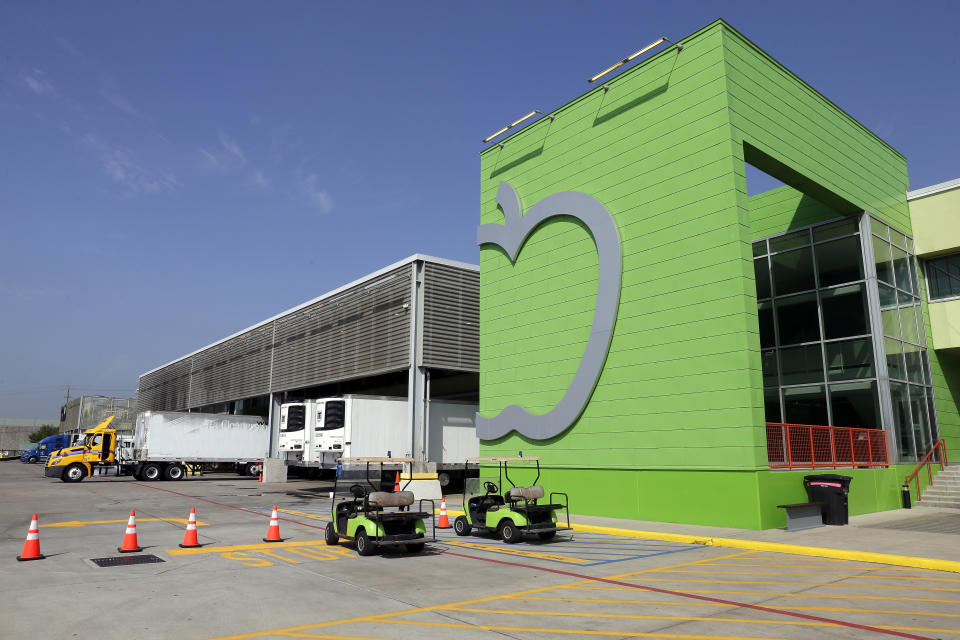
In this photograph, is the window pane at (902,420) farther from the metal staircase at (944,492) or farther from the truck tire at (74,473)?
the truck tire at (74,473)

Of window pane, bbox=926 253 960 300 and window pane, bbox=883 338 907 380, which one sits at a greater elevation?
window pane, bbox=926 253 960 300

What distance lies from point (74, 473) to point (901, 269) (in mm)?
40064

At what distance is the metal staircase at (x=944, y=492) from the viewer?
1873 cm

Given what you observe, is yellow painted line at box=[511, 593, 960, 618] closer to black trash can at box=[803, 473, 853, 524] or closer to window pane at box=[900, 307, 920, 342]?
black trash can at box=[803, 473, 853, 524]

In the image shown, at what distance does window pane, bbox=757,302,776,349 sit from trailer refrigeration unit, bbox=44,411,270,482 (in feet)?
97.2

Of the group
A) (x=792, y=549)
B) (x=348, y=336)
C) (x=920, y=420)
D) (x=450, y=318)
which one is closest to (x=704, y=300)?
(x=792, y=549)

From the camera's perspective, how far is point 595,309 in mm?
18375

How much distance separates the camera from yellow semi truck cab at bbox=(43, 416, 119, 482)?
3584 centimetres

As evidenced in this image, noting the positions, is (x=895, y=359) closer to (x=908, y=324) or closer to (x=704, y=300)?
(x=908, y=324)

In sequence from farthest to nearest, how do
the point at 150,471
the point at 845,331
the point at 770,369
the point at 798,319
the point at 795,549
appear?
the point at 150,471, the point at 770,369, the point at 798,319, the point at 845,331, the point at 795,549

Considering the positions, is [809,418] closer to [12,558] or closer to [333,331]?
[12,558]

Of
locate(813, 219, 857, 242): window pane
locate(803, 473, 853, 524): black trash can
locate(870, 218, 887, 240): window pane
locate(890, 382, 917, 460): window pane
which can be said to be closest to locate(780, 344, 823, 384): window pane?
locate(890, 382, 917, 460): window pane

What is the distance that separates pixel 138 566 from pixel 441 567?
464 centimetres

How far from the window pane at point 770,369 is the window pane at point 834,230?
397 centimetres
